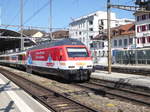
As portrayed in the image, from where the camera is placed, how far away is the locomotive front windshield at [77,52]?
18.1 metres

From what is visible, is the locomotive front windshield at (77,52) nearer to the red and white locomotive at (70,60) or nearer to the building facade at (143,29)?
the red and white locomotive at (70,60)

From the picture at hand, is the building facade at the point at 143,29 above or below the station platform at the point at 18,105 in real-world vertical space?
above

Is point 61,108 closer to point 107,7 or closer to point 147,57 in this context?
point 107,7

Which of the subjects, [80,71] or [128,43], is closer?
[80,71]

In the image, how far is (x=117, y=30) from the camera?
68875 mm

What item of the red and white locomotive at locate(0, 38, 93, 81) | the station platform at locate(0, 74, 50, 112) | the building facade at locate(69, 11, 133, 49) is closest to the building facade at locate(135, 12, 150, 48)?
the building facade at locate(69, 11, 133, 49)

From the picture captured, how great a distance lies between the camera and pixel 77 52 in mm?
Answer: 18391

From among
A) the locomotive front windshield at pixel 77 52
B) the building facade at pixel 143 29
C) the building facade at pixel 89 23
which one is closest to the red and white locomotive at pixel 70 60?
the locomotive front windshield at pixel 77 52

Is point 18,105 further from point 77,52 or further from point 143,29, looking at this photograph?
point 143,29

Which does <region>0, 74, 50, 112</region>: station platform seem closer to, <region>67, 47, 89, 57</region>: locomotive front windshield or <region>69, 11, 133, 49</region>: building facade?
<region>67, 47, 89, 57</region>: locomotive front windshield

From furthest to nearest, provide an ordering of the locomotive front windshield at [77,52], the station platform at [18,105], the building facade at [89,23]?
the building facade at [89,23] < the locomotive front windshield at [77,52] < the station platform at [18,105]

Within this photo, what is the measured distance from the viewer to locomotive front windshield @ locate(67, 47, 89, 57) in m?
18.1

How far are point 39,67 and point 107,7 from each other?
7.91 m

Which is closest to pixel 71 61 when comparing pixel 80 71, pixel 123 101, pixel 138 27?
pixel 80 71
